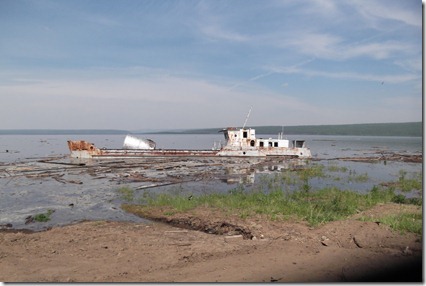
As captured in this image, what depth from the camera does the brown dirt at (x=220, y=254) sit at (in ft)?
20.1

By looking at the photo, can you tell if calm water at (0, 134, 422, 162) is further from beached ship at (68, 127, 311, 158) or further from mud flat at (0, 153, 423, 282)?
mud flat at (0, 153, 423, 282)

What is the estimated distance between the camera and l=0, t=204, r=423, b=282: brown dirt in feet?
20.1

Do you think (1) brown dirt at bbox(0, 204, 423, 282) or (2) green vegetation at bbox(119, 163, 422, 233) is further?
(2) green vegetation at bbox(119, 163, 422, 233)

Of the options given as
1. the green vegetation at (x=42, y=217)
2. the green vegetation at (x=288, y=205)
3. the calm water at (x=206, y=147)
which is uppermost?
the green vegetation at (x=288, y=205)

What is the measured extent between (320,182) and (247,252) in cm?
1680

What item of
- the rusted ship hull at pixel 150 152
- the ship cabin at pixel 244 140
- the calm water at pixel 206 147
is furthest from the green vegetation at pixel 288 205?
the calm water at pixel 206 147

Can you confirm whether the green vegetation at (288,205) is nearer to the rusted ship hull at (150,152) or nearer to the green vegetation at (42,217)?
the green vegetation at (42,217)

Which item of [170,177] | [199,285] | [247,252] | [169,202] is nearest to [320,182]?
[170,177]

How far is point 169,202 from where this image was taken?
47.6 ft

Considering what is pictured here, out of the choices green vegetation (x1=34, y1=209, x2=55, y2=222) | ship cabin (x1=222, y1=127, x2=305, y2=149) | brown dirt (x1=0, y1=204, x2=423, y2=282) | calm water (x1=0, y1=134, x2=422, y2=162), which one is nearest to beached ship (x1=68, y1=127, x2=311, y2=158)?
ship cabin (x1=222, y1=127, x2=305, y2=149)

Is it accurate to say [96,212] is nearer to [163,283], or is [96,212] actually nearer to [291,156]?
[163,283]

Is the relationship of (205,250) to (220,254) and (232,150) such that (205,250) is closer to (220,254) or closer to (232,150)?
(220,254)

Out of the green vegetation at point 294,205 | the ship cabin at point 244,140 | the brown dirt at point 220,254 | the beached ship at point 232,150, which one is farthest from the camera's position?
the ship cabin at point 244,140

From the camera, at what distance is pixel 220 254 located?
7.44 m
